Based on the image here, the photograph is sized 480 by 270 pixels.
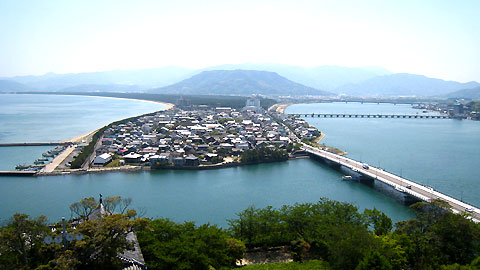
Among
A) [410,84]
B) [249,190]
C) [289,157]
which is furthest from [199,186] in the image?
[410,84]

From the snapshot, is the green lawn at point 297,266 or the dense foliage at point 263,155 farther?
the dense foliage at point 263,155

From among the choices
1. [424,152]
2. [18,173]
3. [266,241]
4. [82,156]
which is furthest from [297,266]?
[424,152]

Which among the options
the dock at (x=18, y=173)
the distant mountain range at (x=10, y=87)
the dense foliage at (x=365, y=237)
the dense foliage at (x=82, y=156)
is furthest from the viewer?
the distant mountain range at (x=10, y=87)

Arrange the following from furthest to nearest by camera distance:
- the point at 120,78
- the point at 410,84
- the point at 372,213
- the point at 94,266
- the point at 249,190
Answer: the point at 120,78 → the point at 410,84 → the point at 249,190 → the point at 372,213 → the point at 94,266

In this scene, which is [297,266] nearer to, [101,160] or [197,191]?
[197,191]

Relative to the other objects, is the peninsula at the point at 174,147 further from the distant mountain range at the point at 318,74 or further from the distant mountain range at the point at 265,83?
the distant mountain range at the point at 318,74

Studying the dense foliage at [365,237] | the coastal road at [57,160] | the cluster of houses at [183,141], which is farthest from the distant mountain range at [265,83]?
the dense foliage at [365,237]

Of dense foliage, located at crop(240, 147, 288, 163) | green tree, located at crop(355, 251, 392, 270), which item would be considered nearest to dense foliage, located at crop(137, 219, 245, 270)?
green tree, located at crop(355, 251, 392, 270)

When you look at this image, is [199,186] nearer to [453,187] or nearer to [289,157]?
[289,157]
